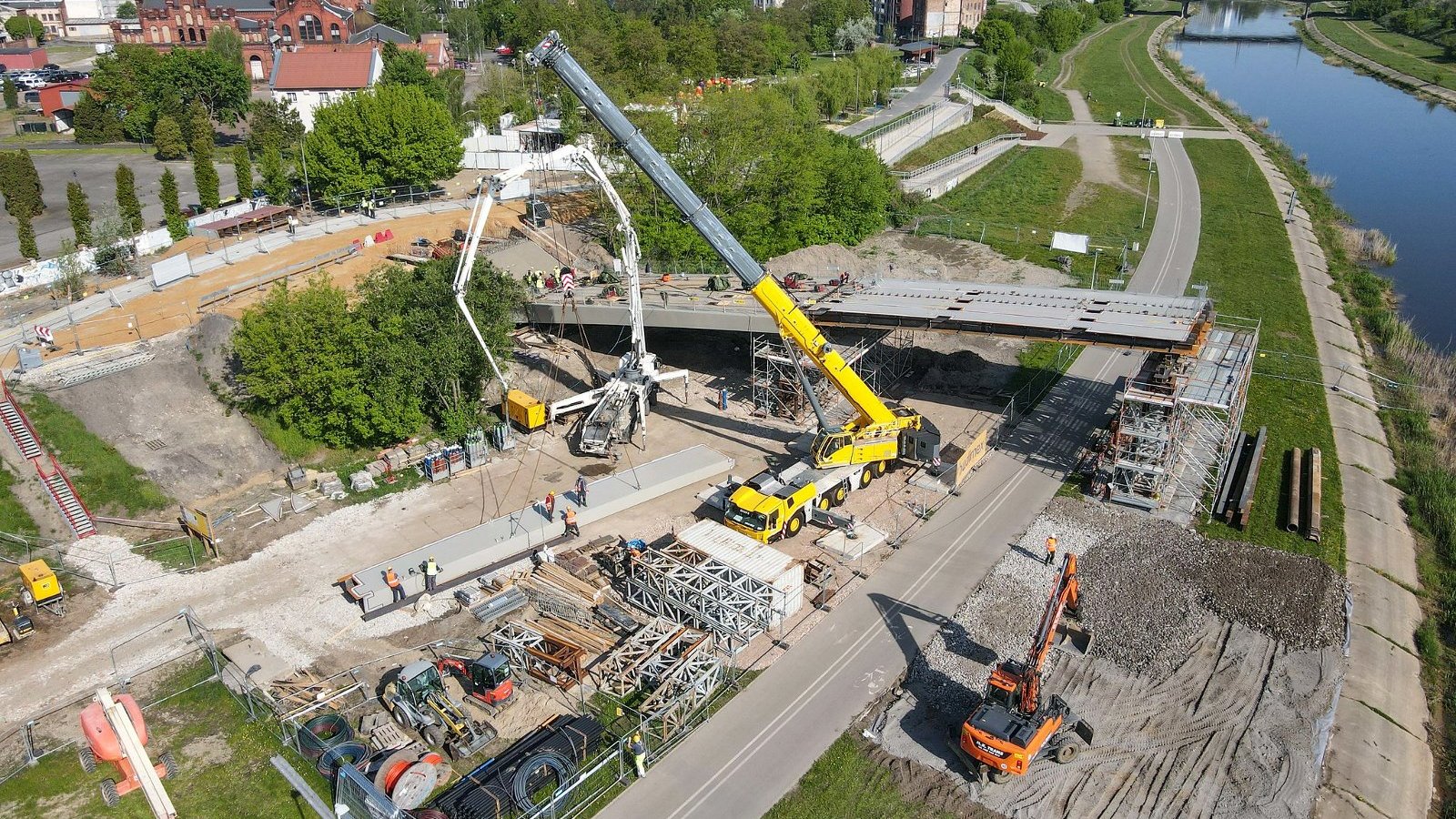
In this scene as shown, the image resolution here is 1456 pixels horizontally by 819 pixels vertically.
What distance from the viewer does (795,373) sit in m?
45.1

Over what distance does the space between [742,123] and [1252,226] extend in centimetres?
4289

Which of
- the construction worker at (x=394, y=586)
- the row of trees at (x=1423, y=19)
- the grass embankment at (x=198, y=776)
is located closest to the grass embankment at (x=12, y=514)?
the grass embankment at (x=198, y=776)

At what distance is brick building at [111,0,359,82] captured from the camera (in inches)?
4719

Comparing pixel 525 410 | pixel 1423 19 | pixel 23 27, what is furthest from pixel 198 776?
pixel 1423 19

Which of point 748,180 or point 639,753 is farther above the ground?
point 748,180

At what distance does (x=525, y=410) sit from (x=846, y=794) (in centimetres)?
2532

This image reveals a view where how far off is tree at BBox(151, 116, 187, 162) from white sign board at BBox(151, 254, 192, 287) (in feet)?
134

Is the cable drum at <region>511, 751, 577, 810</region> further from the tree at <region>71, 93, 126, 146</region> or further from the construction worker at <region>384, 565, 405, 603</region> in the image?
the tree at <region>71, 93, 126, 146</region>

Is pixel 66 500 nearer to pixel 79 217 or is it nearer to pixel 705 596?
pixel 705 596

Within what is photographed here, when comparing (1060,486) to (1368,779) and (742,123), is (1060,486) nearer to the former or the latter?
(1368,779)

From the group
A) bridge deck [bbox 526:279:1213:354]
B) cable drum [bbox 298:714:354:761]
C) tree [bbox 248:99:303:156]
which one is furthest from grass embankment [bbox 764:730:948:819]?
tree [bbox 248:99:303:156]

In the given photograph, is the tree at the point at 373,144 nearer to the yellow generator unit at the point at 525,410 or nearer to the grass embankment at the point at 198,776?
the yellow generator unit at the point at 525,410

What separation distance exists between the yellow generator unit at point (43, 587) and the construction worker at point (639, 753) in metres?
20.8

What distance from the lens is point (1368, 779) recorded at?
1003 inches
